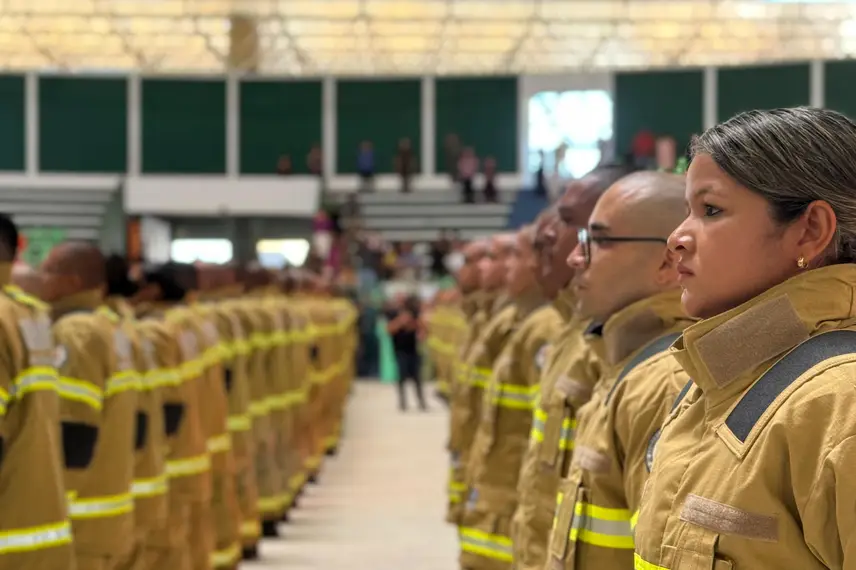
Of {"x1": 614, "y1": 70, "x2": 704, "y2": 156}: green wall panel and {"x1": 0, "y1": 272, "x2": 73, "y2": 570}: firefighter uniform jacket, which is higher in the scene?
{"x1": 614, "y1": 70, "x2": 704, "y2": 156}: green wall panel

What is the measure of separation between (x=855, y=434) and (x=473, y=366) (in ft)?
19.1

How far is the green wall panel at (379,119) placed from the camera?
4084cm

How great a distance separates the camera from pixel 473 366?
7.88m

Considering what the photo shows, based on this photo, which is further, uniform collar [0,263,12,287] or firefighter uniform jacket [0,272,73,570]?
uniform collar [0,263,12,287]

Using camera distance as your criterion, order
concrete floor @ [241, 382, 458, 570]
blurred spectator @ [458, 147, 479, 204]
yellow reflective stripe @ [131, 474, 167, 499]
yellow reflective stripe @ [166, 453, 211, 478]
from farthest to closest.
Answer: blurred spectator @ [458, 147, 479, 204] → concrete floor @ [241, 382, 458, 570] → yellow reflective stripe @ [166, 453, 211, 478] → yellow reflective stripe @ [131, 474, 167, 499]

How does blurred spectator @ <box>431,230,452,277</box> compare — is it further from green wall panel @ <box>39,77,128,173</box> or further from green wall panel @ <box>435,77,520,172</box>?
green wall panel @ <box>39,77,128,173</box>

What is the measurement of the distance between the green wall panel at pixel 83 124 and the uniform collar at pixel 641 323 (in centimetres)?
3860

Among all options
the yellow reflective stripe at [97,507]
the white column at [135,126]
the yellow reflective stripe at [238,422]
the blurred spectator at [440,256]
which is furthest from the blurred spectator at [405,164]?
the yellow reflective stripe at [97,507]

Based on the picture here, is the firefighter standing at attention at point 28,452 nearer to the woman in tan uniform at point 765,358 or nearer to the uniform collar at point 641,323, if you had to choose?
the uniform collar at point 641,323

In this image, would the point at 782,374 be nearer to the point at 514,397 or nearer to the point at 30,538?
the point at 30,538

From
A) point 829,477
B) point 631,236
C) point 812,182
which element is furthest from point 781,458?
point 631,236

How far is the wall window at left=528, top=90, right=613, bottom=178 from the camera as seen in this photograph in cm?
3931

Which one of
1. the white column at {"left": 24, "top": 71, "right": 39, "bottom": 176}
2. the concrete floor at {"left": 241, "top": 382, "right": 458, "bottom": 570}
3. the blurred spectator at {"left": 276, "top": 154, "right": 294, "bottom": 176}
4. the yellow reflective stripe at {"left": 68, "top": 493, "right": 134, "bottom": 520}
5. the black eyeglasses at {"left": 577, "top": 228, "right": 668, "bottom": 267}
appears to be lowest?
the concrete floor at {"left": 241, "top": 382, "right": 458, "bottom": 570}

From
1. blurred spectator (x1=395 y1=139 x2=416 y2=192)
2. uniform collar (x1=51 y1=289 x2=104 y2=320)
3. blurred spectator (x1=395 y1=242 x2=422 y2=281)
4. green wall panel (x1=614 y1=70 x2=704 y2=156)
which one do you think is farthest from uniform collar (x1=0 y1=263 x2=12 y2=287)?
green wall panel (x1=614 y1=70 x2=704 y2=156)
